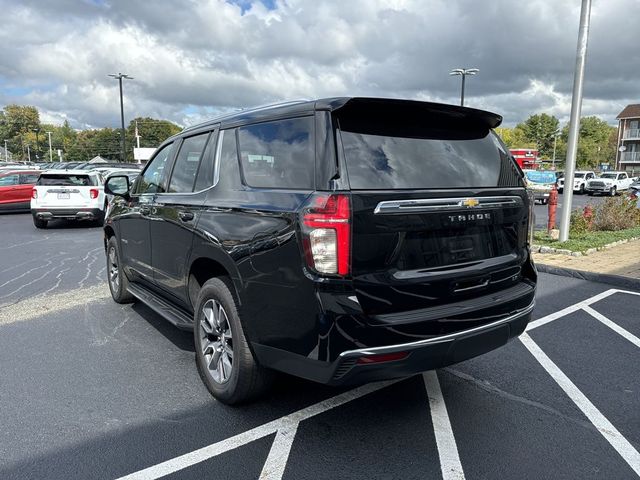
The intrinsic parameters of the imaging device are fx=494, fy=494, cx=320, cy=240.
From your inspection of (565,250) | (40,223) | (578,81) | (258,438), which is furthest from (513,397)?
(40,223)

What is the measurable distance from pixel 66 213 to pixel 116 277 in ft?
27.1

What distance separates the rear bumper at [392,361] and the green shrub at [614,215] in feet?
34.0

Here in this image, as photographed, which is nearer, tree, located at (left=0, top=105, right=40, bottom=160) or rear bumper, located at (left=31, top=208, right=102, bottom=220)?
rear bumper, located at (left=31, top=208, right=102, bottom=220)

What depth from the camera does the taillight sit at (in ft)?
8.29

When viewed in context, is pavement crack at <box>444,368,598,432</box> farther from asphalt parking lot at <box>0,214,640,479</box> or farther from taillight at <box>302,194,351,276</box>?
taillight at <box>302,194,351,276</box>

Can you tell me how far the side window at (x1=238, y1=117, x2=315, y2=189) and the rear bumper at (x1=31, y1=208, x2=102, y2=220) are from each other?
433 inches

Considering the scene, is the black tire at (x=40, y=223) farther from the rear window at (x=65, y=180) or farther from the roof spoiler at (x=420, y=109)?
the roof spoiler at (x=420, y=109)

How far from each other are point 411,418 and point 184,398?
159 centimetres

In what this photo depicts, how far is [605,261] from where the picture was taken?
820 centimetres

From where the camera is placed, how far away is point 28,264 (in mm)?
8289

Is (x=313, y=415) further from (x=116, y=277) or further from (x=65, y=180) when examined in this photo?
(x=65, y=180)

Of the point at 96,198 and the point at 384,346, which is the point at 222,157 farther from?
the point at 96,198

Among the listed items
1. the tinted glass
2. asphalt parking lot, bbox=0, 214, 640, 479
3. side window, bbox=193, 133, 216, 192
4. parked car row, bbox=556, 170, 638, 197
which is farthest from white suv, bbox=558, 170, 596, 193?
side window, bbox=193, 133, 216, 192

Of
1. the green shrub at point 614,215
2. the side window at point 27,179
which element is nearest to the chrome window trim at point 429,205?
the green shrub at point 614,215
